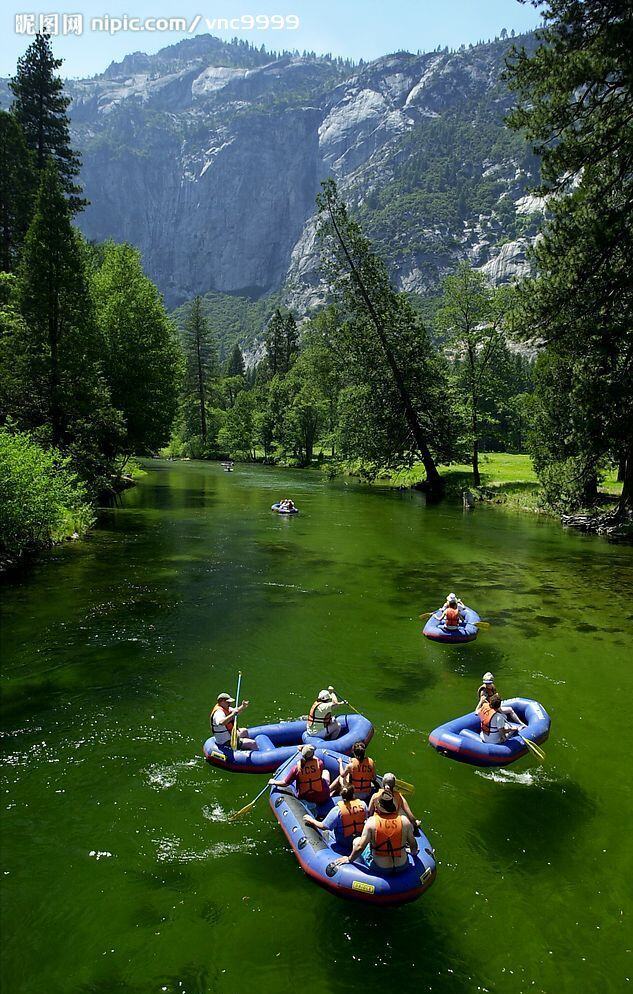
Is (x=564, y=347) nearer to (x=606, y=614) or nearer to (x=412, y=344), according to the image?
(x=606, y=614)

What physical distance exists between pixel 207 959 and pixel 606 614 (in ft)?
52.5

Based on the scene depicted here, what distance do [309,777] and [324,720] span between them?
1736 millimetres

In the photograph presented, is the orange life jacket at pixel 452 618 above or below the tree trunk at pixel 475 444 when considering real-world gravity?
below

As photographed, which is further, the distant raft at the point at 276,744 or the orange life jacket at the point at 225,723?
the orange life jacket at the point at 225,723

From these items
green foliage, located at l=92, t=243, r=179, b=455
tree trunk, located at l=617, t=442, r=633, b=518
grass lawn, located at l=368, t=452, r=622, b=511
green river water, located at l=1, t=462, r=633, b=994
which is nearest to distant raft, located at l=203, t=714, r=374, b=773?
green river water, located at l=1, t=462, r=633, b=994

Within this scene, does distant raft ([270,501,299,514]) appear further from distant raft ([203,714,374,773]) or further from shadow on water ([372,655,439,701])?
distant raft ([203,714,374,773])

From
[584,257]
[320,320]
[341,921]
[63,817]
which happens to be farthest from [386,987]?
[320,320]

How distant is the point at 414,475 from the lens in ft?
177

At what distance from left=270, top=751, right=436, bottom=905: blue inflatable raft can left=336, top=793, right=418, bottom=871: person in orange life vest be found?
8cm

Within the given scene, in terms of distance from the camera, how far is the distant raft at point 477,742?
10.2 metres

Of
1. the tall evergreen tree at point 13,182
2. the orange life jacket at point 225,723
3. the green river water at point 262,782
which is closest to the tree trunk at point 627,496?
the green river water at point 262,782

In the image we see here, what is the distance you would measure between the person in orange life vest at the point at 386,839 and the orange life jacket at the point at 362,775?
47.6 inches

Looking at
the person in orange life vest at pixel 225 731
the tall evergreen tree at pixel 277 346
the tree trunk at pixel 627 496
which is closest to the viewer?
the person in orange life vest at pixel 225 731

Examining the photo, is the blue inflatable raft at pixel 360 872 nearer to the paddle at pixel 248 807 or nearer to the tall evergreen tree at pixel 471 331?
the paddle at pixel 248 807
